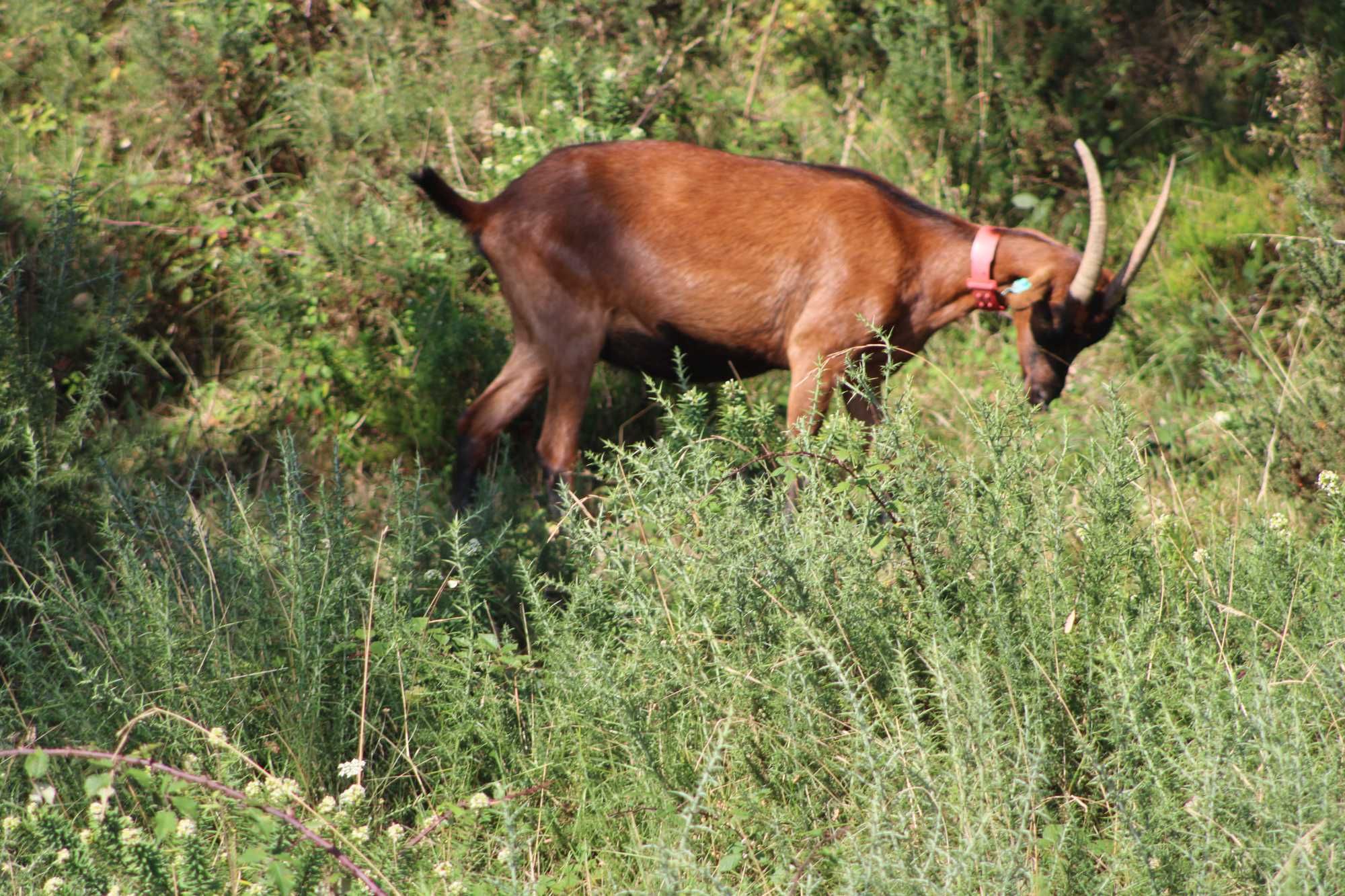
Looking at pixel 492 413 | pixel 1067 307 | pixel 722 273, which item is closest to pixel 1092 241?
Result: pixel 1067 307

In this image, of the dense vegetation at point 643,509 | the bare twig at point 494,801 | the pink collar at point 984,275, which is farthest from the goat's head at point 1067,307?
the bare twig at point 494,801

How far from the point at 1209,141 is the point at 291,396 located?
5.73 m

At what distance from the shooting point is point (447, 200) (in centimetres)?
567

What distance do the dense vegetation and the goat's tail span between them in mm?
908

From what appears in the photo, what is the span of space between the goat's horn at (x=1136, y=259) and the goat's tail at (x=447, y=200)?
2.69 meters

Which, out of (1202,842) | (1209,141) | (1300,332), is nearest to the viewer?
(1202,842)

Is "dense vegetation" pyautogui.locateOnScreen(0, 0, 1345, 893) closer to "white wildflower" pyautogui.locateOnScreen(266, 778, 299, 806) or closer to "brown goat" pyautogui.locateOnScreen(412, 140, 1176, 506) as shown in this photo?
"white wildflower" pyautogui.locateOnScreen(266, 778, 299, 806)

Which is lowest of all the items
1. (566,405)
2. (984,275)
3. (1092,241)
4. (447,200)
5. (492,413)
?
(492,413)

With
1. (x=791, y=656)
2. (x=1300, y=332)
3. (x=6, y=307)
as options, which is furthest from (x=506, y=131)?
(x=791, y=656)

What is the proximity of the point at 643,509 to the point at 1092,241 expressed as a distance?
2.63 metres

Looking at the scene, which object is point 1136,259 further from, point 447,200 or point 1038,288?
point 447,200

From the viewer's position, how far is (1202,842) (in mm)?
2912

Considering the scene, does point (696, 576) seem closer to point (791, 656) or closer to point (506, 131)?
point (791, 656)

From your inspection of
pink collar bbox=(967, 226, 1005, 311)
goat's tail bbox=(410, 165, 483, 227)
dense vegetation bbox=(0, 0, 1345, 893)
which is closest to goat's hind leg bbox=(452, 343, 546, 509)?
dense vegetation bbox=(0, 0, 1345, 893)
